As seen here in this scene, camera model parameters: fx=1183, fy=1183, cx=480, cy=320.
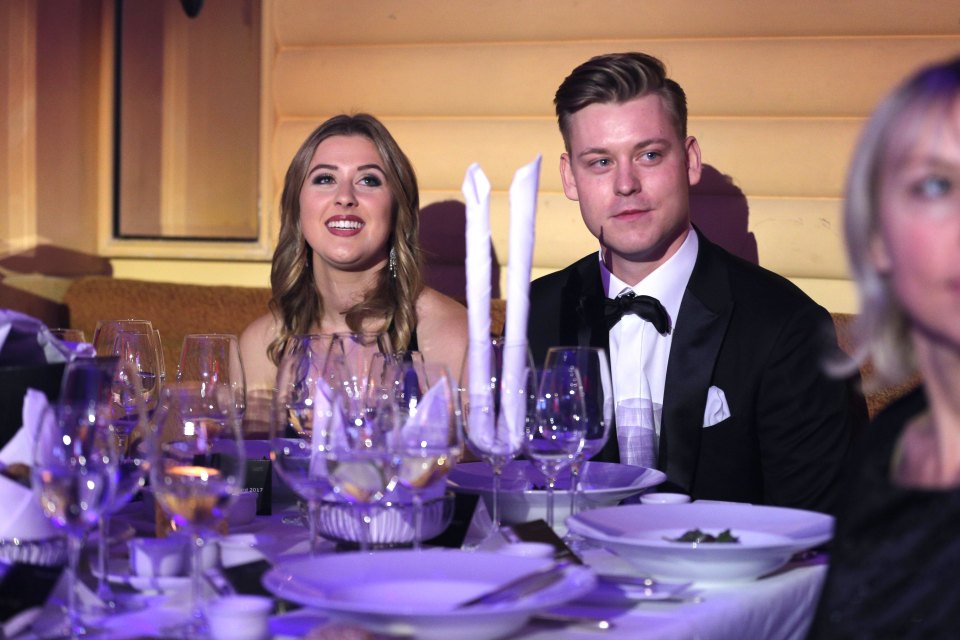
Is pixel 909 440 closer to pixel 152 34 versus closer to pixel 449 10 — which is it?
pixel 449 10

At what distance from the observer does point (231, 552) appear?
1652 mm

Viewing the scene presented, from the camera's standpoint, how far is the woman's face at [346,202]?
11.6 ft

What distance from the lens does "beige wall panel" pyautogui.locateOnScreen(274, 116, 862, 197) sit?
3.66 meters

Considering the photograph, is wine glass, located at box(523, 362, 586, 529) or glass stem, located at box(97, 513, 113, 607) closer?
glass stem, located at box(97, 513, 113, 607)

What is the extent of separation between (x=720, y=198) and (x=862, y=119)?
49 cm

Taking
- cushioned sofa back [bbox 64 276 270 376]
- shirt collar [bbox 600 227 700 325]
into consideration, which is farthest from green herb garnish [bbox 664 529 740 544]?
cushioned sofa back [bbox 64 276 270 376]

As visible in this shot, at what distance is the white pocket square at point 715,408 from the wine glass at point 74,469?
69.0 inches

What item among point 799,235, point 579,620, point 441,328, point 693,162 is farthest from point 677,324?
point 579,620

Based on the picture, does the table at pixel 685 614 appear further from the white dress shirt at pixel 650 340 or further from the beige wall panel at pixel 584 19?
the beige wall panel at pixel 584 19

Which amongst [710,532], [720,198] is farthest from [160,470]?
[720,198]

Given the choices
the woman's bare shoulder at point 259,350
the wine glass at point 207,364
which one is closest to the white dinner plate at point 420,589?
the wine glass at point 207,364

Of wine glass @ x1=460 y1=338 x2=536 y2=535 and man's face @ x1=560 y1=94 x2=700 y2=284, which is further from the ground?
man's face @ x1=560 y1=94 x2=700 y2=284

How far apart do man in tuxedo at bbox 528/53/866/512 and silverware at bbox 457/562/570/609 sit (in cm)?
136

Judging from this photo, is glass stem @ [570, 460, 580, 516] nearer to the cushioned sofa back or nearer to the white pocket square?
the white pocket square
